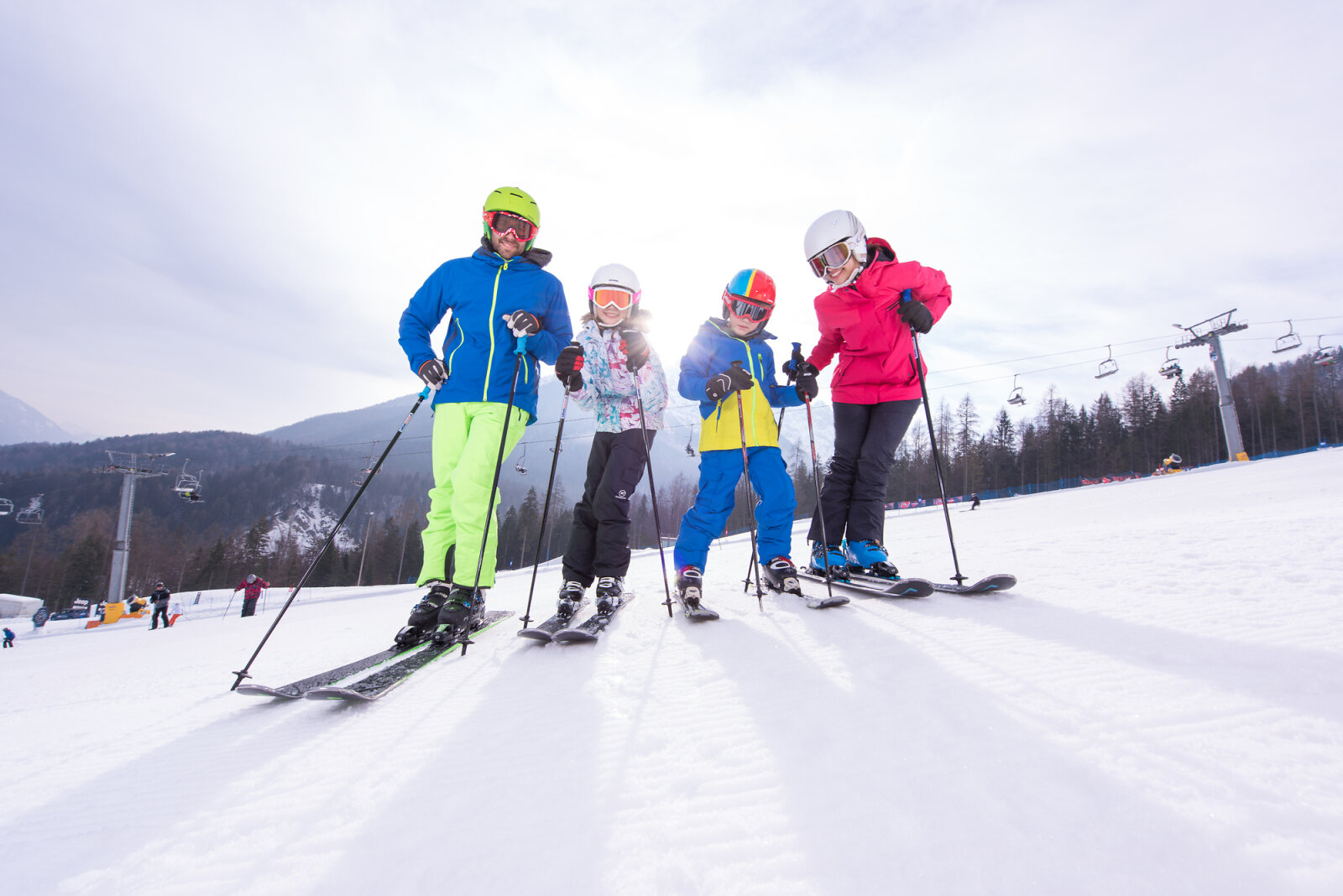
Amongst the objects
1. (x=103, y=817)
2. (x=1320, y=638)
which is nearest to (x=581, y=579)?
(x=103, y=817)

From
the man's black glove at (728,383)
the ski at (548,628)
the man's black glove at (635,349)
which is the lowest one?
the ski at (548,628)

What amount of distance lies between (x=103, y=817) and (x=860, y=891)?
5.12 ft

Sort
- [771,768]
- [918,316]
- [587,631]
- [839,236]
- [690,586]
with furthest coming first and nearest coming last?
[839,236] → [918,316] → [690,586] → [587,631] → [771,768]

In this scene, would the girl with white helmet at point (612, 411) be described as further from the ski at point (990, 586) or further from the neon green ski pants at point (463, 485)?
the ski at point (990, 586)

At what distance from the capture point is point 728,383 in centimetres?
322

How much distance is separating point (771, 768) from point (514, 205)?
3363 mm

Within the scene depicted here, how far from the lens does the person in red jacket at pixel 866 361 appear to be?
3.41 metres

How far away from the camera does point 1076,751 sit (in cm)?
105

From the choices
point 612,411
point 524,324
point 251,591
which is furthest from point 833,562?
point 251,591

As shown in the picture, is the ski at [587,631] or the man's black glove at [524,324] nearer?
the ski at [587,631]

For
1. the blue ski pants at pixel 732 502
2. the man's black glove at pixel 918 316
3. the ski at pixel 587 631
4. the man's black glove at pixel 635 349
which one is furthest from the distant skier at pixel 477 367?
the man's black glove at pixel 918 316

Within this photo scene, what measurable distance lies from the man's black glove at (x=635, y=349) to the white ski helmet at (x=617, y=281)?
289 mm

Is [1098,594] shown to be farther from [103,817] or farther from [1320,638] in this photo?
[103,817]

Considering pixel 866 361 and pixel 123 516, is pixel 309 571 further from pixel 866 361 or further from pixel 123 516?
pixel 123 516
